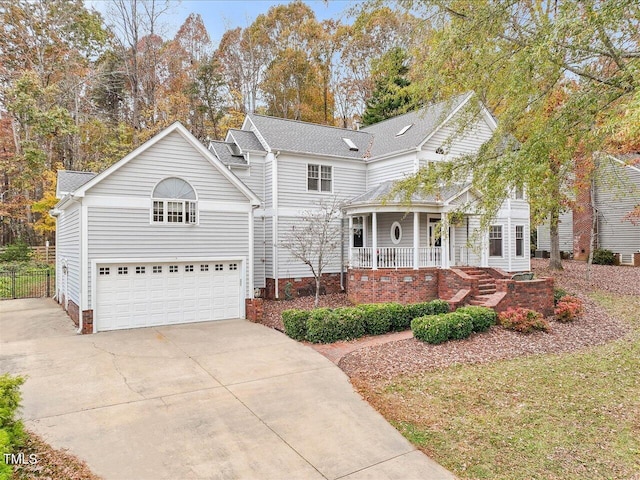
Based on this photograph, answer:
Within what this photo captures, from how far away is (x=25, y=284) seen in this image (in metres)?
20.0

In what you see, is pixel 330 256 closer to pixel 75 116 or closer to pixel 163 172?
pixel 163 172

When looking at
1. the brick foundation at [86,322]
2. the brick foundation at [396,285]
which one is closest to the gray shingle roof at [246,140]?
the brick foundation at [396,285]

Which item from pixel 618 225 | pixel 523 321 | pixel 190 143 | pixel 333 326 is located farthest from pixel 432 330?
pixel 618 225

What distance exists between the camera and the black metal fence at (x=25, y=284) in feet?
60.8

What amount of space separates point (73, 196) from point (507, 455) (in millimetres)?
11608

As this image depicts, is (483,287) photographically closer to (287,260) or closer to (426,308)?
(426,308)

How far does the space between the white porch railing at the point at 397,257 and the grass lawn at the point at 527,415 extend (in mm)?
6377

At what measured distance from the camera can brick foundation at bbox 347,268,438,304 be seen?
14578 millimetres

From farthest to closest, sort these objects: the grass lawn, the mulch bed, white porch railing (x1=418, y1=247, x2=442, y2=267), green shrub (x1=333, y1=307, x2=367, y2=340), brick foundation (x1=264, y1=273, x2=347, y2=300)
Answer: brick foundation (x1=264, y1=273, x2=347, y2=300) → white porch railing (x1=418, y1=247, x2=442, y2=267) → the mulch bed → green shrub (x1=333, y1=307, x2=367, y2=340) → the grass lawn

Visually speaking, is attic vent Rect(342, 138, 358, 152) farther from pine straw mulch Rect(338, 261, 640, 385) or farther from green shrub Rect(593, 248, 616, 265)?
green shrub Rect(593, 248, 616, 265)

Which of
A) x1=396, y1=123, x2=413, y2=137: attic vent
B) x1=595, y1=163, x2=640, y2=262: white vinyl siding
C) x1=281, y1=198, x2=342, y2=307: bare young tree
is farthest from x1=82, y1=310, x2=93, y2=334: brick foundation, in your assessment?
x1=595, y1=163, x2=640, y2=262: white vinyl siding

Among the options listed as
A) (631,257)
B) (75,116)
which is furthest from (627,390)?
(75,116)

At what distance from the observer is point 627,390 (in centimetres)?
741

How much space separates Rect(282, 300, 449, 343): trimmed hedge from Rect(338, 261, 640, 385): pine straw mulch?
42.8 inches
